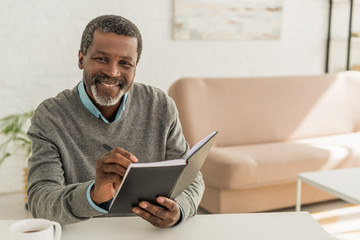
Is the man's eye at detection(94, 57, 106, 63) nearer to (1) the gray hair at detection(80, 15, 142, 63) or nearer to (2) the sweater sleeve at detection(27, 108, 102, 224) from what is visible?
(1) the gray hair at detection(80, 15, 142, 63)

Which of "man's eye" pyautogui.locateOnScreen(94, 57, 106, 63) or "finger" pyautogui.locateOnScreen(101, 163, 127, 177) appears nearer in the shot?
"finger" pyautogui.locateOnScreen(101, 163, 127, 177)

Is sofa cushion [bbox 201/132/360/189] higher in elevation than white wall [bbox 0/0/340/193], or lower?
→ lower

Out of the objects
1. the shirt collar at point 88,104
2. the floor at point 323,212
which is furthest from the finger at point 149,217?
the floor at point 323,212

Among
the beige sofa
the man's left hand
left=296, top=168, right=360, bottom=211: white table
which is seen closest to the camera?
the man's left hand

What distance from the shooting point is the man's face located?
1.27m

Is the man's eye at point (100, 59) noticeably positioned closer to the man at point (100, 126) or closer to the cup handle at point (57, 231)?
the man at point (100, 126)

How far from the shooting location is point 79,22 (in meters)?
3.20

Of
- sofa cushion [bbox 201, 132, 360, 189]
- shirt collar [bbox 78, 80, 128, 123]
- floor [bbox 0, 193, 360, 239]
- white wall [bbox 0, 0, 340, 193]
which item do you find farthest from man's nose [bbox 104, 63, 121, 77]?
white wall [bbox 0, 0, 340, 193]

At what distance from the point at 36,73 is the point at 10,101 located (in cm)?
26

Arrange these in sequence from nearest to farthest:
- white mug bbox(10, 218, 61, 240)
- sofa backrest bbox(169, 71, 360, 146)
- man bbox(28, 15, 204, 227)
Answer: white mug bbox(10, 218, 61, 240)
man bbox(28, 15, 204, 227)
sofa backrest bbox(169, 71, 360, 146)

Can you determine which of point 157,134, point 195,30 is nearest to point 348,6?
point 195,30

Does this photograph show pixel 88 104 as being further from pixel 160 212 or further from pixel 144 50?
pixel 144 50

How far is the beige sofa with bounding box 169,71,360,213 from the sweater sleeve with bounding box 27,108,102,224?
4.71 feet

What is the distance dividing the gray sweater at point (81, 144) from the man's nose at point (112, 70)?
0.14m
